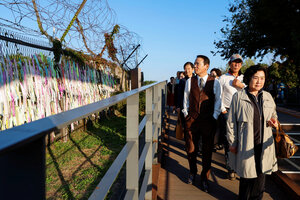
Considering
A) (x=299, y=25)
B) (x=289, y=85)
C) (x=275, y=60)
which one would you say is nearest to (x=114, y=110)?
(x=299, y=25)

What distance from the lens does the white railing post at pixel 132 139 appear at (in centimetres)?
157

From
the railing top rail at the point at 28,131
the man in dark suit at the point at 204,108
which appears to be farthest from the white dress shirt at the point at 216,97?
the railing top rail at the point at 28,131

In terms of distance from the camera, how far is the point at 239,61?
3799 mm

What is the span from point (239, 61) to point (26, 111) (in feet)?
11.4

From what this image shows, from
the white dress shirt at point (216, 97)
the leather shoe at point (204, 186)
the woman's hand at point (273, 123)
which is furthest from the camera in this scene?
the white dress shirt at point (216, 97)

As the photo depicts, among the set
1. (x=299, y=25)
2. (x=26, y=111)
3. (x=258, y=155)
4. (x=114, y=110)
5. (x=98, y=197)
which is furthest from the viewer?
(x=299, y=25)

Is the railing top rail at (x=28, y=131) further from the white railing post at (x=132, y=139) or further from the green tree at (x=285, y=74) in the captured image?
the green tree at (x=285, y=74)

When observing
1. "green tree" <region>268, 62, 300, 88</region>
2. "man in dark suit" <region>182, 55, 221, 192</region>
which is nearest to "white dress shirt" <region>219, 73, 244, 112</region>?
"man in dark suit" <region>182, 55, 221, 192</region>

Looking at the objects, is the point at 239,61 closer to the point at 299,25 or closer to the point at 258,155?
the point at 258,155

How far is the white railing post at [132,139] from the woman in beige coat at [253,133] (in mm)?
1470

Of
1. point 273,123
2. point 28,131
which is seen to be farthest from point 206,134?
point 28,131

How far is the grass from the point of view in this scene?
3697 millimetres

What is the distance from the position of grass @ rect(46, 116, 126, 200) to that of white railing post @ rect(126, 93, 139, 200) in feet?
5.91

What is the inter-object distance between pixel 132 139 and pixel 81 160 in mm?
3760
